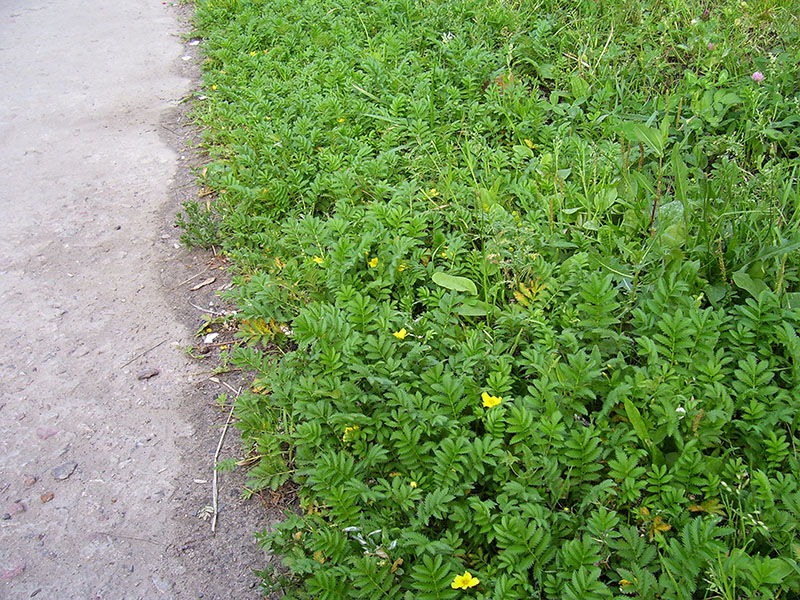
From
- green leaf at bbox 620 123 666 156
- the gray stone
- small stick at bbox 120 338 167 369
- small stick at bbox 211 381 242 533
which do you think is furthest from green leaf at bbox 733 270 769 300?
the gray stone

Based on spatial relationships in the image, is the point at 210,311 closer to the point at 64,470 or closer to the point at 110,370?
the point at 110,370

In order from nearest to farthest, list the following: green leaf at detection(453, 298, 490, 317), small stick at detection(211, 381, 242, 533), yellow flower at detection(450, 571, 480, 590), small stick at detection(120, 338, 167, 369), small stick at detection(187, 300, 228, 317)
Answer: yellow flower at detection(450, 571, 480, 590) → small stick at detection(211, 381, 242, 533) → green leaf at detection(453, 298, 490, 317) → small stick at detection(120, 338, 167, 369) → small stick at detection(187, 300, 228, 317)

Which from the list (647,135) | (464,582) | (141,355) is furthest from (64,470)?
(647,135)

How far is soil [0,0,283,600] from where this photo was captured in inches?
88.9

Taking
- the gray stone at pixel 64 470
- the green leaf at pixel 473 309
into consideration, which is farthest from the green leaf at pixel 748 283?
the gray stone at pixel 64 470

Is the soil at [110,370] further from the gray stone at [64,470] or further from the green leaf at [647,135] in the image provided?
the green leaf at [647,135]

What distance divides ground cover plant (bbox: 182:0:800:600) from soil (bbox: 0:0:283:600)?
0.24 m

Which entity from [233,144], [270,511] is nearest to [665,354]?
[270,511]

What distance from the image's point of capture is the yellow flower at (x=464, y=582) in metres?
1.86

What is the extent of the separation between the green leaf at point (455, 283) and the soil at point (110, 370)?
101cm

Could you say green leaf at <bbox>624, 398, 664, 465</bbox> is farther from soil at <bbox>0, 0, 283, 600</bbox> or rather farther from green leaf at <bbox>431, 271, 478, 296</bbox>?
soil at <bbox>0, 0, 283, 600</bbox>

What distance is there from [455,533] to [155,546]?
1062mm

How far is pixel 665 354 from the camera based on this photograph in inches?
90.3

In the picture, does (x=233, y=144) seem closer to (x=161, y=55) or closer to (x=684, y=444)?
(x=161, y=55)
